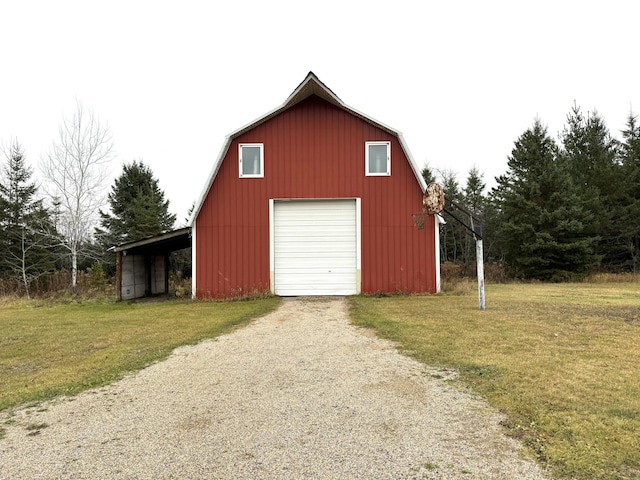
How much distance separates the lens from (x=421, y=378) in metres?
5.04

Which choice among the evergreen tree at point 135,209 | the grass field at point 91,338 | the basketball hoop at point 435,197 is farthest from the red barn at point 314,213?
the evergreen tree at point 135,209

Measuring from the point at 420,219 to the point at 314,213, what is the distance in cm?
363

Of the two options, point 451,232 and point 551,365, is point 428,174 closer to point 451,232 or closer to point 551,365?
point 451,232

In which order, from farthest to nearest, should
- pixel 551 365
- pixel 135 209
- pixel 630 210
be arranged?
1. pixel 135 209
2. pixel 630 210
3. pixel 551 365

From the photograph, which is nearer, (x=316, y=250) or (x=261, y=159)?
(x=316, y=250)

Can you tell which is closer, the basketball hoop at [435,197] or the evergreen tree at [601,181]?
the basketball hoop at [435,197]

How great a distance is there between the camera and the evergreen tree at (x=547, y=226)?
24984mm

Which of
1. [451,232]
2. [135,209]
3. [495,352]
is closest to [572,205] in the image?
[451,232]

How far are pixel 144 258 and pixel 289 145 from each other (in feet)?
29.9

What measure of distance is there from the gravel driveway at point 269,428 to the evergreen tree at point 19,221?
2601 centimetres

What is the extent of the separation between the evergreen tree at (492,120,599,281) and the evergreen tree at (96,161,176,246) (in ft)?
87.5

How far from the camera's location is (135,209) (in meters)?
35.9

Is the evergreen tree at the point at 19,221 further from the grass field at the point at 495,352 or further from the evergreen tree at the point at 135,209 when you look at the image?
the grass field at the point at 495,352

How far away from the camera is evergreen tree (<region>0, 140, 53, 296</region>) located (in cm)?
2719
